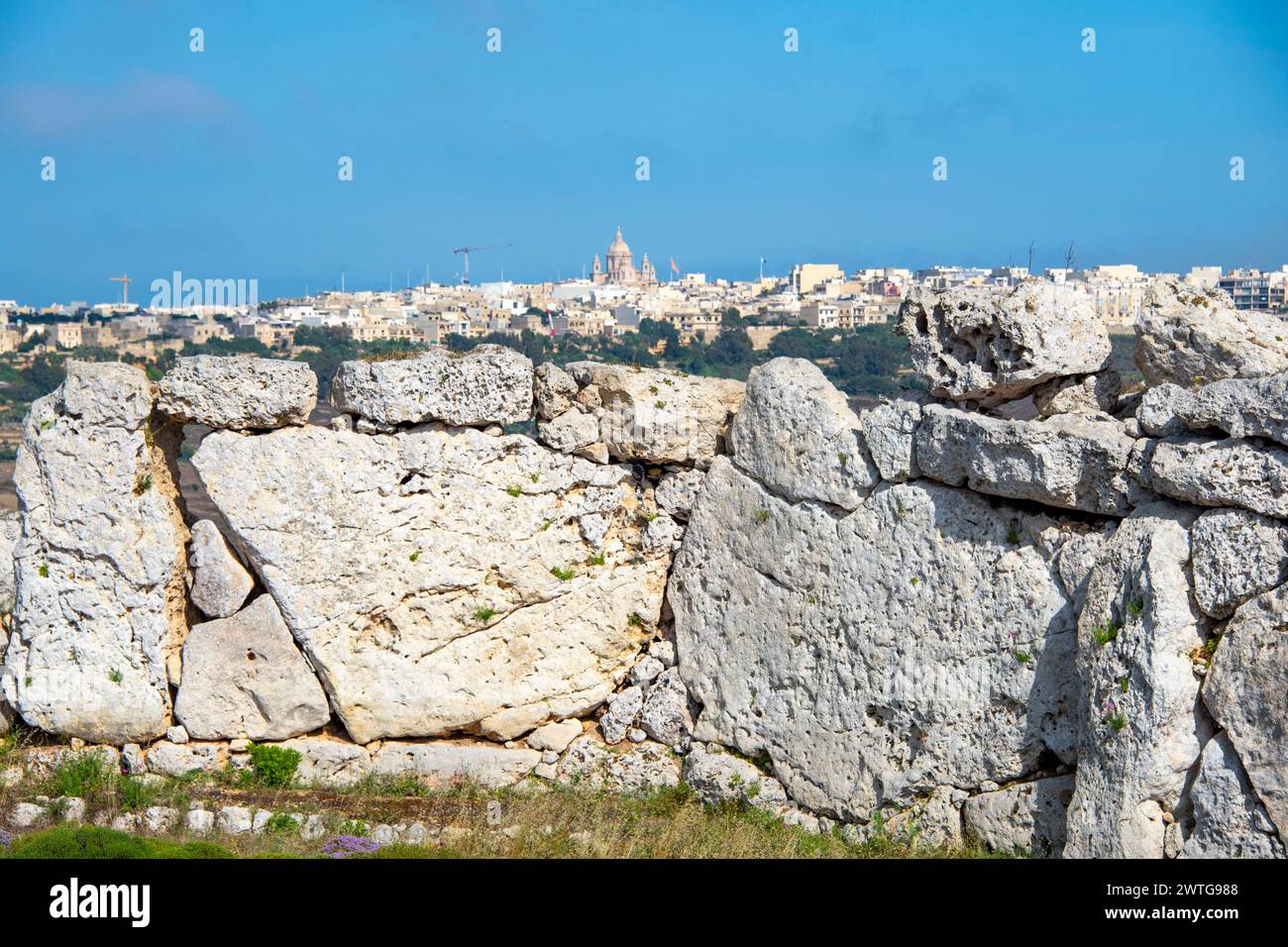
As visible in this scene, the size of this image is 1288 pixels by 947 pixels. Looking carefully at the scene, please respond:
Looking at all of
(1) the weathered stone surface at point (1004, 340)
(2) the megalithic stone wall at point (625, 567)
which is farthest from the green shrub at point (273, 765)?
(1) the weathered stone surface at point (1004, 340)

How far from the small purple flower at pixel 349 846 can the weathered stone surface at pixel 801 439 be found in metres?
3.65

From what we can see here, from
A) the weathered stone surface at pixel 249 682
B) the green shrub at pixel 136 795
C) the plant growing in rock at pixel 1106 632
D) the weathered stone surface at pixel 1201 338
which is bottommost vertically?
the green shrub at pixel 136 795

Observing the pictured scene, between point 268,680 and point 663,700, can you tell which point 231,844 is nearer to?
point 268,680

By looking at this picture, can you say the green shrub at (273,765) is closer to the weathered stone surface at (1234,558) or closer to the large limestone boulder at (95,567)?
the large limestone boulder at (95,567)

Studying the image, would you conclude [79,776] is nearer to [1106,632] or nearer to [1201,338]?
[1106,632]

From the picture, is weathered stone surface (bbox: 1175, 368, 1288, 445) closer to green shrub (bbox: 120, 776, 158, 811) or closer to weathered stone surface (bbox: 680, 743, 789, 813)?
weathered stone surface (bbox: 680, 743, 789, 813)

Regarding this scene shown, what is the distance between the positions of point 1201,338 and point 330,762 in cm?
660

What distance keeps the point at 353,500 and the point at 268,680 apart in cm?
146

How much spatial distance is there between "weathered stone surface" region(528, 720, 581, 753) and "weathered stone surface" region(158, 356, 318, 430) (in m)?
3.02

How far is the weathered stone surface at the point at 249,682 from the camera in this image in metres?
9.59

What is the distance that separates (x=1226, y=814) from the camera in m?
6.58

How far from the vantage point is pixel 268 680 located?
9.61 meters

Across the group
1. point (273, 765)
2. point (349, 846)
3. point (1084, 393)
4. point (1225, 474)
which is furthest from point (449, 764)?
point (1225, 474)

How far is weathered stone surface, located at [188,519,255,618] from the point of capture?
966 cm
